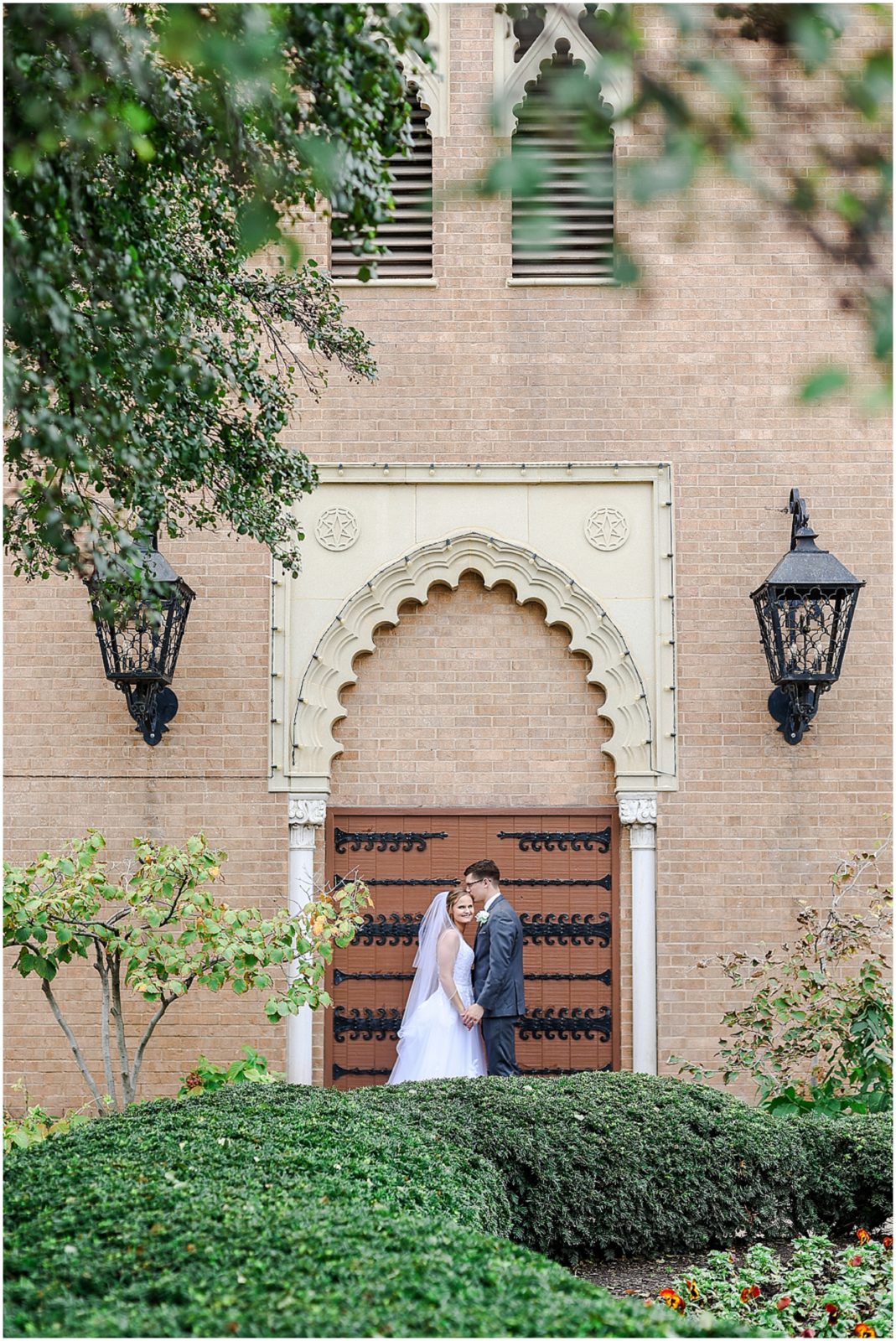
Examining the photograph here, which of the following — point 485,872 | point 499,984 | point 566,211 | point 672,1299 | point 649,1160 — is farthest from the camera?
point 566,211

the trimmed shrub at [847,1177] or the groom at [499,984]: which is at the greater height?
the groom at [499,984]

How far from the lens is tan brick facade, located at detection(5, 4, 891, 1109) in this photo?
8922mm

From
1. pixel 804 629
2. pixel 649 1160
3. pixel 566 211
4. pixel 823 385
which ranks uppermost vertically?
pixel 566 211

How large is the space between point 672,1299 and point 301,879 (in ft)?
15.1

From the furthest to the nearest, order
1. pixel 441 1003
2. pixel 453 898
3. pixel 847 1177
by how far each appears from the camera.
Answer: pixel 453 898, pixel 441 1003, pixel 847 1177

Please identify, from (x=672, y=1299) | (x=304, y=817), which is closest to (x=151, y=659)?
(x=304, y=817)

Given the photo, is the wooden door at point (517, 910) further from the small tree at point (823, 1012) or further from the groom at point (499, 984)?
the small tree at point (823, 1012)

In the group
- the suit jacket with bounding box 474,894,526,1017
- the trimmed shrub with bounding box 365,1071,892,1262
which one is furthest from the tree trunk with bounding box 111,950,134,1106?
the suit jacket with bounding box 474,894,526,1017

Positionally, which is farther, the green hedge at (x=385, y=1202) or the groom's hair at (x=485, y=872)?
the groom's hair at (x=485, y=872)

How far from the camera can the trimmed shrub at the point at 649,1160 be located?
5.57 meters

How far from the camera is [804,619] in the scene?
862 centimetres

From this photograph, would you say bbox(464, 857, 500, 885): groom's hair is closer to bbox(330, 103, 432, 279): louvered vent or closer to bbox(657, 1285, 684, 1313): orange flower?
bbox(657, 1285, 684, 1313): orange flower

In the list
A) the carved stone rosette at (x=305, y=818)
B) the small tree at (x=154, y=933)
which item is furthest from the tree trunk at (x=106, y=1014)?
the carved stone rosette at (x=305, y=818)

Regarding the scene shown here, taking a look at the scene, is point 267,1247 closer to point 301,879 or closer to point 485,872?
point 485,872
